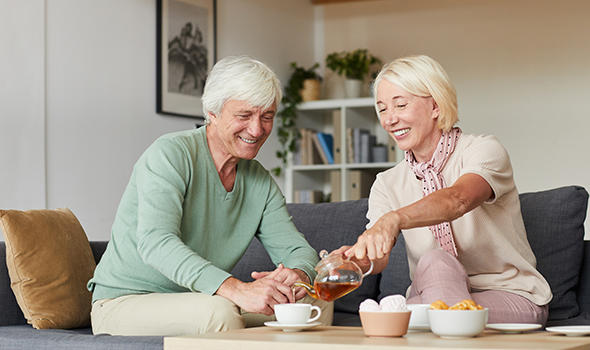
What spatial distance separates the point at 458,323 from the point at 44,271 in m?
1.47

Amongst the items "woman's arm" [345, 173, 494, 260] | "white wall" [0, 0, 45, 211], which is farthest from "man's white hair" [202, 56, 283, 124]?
"white wall" [0, 0, 45, 211]

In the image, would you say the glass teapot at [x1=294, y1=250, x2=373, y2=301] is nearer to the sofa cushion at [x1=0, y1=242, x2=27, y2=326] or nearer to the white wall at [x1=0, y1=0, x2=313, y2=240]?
the sofa cushion at [x1=0, y1=242, x2=27, y2=326]

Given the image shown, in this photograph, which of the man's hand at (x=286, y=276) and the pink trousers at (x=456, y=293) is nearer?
the pink trousers at (x=456, y=293)

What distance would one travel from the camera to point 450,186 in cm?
198

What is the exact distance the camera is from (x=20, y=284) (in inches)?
93.8

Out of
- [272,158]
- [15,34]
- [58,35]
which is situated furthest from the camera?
[272,158]

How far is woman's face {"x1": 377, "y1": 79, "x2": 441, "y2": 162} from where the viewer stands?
2.10 metres

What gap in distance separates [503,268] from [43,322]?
52.9 inches

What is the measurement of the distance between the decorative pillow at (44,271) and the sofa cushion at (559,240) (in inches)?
57.4

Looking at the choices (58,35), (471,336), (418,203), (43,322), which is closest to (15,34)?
(58,35)

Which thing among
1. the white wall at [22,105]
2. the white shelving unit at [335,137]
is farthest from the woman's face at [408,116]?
the white shelving unit at [335,137]

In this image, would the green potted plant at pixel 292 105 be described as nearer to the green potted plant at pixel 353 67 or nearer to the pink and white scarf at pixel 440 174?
the green potted plant at pixel 353 67

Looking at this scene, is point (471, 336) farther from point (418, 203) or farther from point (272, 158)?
point (272, 158)

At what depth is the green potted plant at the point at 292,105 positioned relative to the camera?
5664 millimetres
